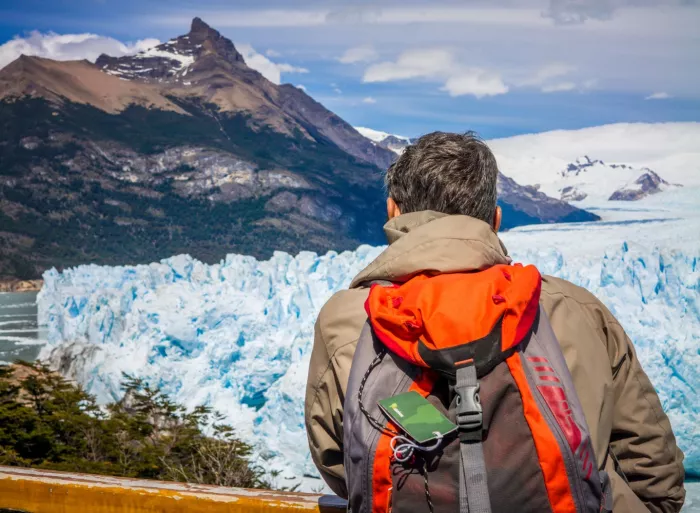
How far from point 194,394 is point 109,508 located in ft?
31.4

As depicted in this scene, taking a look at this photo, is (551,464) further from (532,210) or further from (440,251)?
(532,210)

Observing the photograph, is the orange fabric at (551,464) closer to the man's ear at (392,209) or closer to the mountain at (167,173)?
the man's ear at (392,209)

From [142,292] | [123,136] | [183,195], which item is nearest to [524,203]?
[183,195]

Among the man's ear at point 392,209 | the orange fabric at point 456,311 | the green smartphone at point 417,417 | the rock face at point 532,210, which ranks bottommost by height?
the green smartphone at point 417,417

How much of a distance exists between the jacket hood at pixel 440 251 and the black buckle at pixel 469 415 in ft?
0.58

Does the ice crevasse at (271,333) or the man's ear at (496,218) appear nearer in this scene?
the man's ear at (496,218)

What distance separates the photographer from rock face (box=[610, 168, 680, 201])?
48.0 m

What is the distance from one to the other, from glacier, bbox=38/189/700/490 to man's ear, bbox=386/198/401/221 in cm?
731

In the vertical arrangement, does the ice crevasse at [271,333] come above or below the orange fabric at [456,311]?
below

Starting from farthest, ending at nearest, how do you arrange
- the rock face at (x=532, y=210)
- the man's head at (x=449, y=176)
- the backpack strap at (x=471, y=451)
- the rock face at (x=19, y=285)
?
the rock face at (x=532, y=210)
the rock face at (x=19, y=285)
the man's head at (x=449, y=176)
the backpack strap at (x=471, y=451)

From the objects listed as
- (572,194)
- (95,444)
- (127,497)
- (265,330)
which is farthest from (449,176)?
(572,194)

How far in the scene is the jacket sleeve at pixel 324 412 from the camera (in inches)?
39.6

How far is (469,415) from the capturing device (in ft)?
2.79

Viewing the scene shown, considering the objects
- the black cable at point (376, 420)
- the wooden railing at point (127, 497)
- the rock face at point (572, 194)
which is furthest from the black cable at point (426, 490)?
the rock face at point (572, 194)
